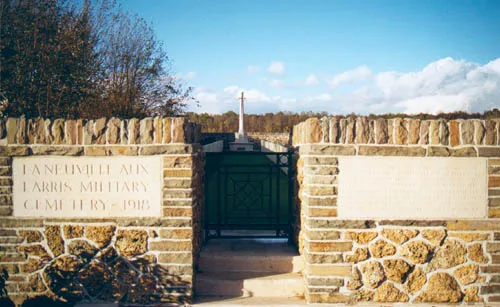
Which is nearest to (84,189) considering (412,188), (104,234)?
(104,234)

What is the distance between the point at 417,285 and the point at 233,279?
2.29 meters

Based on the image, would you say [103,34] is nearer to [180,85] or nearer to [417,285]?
[180,85]

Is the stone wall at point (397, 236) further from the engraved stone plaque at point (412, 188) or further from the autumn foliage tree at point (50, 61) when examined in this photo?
the autumn foliage tree at point (50, 61)

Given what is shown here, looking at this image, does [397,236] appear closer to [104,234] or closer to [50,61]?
[104,234]

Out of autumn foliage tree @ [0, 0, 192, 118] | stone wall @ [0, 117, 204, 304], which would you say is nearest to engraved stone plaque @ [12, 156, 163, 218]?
stone wall @ [0, 117, 204, 304]

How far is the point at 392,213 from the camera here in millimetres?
4258

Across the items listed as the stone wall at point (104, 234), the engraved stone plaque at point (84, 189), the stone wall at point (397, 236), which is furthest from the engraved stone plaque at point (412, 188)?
the engraved stone plaque at point (84, 189)

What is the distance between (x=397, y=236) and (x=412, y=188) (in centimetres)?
60

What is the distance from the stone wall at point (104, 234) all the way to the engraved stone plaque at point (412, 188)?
1.93 m

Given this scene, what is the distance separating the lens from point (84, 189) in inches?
167

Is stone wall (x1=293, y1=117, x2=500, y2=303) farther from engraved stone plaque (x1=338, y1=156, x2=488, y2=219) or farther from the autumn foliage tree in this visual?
the autumn foliage tree

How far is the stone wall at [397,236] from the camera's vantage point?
13.8ft

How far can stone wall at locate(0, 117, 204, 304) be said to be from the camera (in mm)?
4184

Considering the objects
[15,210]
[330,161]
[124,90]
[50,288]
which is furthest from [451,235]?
[124,90]
